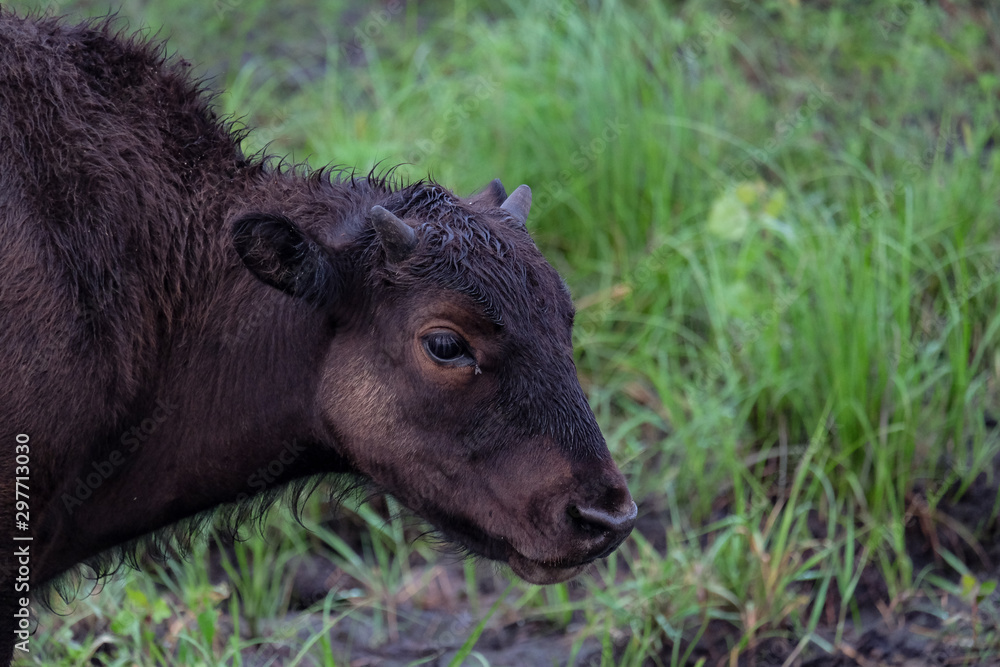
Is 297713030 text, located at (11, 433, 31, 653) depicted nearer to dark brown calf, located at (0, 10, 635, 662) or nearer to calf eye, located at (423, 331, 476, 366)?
dark brown calf, located at (0, 10, 635, 662)

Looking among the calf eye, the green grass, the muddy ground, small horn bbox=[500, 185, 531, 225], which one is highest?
small horn bbox=[500, 185, 531, 225]

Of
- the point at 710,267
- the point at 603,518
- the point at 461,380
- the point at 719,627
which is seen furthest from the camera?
the point at 710,267

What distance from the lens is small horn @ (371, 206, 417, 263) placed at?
9.80 feet

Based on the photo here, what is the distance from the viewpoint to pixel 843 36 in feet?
23.5

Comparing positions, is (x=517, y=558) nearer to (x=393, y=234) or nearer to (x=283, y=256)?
(x=393, y=234)

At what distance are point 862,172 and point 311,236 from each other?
13.8 ft

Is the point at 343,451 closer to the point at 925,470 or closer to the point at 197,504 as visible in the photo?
the point at 197,504

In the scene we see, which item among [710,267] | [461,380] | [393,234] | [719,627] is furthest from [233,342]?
[710,267]

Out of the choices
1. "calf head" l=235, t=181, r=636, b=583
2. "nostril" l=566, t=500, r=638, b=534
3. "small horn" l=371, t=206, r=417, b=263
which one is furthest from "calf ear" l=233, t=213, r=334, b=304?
"nostril" l=566, t=500, r=638, b=534

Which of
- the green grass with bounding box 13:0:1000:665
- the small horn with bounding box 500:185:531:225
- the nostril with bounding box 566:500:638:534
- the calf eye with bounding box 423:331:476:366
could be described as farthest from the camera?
the green grass with bounding box 13:0:1000:665

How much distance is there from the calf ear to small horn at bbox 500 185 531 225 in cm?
68

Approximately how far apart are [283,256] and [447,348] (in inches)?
22.1

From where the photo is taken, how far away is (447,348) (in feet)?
9.84

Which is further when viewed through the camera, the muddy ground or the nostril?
the muddy ground
